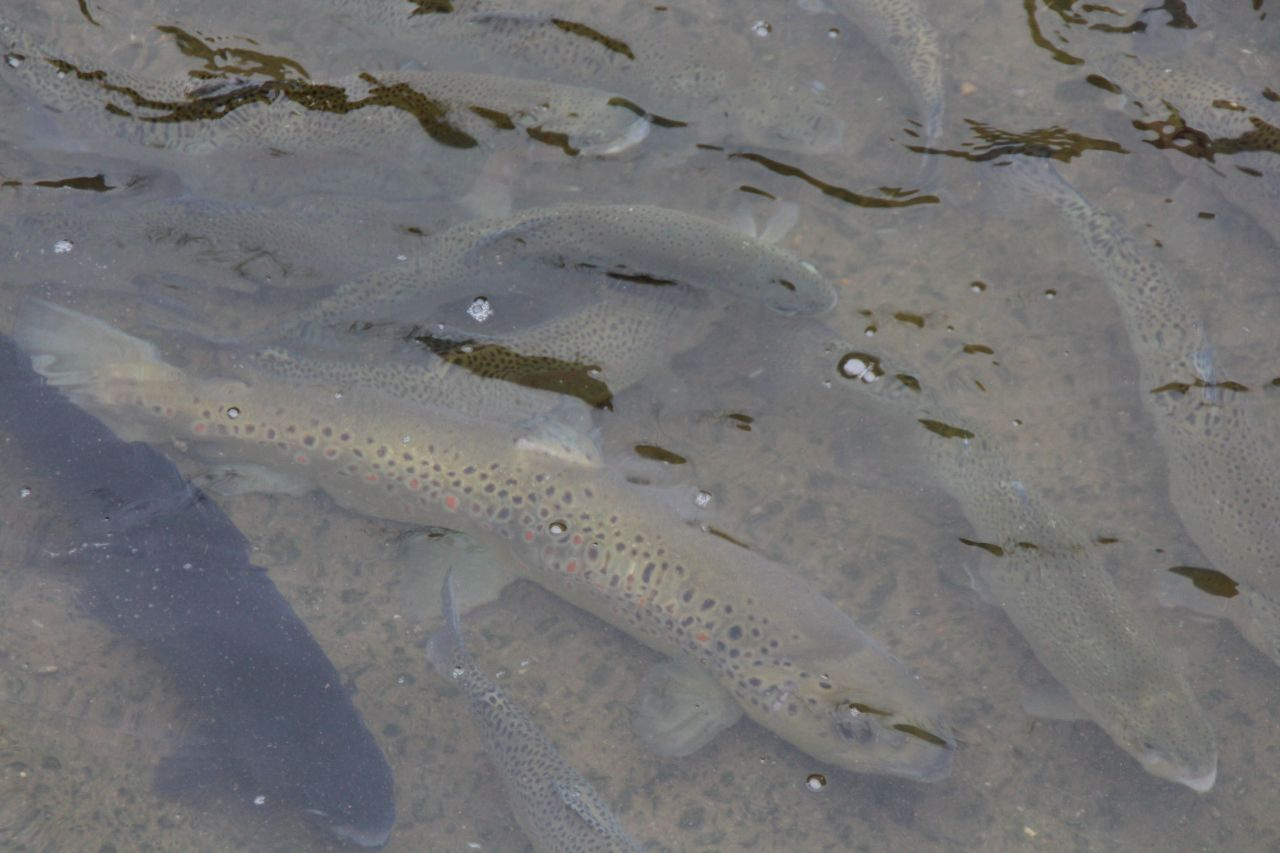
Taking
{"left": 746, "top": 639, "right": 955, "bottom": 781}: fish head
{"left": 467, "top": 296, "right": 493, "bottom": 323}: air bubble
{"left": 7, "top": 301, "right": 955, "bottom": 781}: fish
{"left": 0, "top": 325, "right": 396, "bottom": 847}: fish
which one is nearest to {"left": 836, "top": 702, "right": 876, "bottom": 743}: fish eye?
{"left": 746, "top": 639, "right": 955, "bottom": 781}: fish head

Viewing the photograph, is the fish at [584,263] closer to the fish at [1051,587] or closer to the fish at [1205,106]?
the fish at [1051,587]

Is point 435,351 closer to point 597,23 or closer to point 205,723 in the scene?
point 205,723

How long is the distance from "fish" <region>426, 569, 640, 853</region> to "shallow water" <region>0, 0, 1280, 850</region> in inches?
5.1

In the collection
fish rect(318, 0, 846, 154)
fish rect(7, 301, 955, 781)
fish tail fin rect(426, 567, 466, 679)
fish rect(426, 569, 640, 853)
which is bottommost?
fish rect(426, 569, 640, 853)

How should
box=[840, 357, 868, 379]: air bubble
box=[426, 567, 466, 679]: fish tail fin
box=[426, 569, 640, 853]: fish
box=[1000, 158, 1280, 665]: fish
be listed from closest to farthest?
box=[426, 569, 640, 853]: fish < box=[426, 567, 466, 679]: fish tail fin < box=[1000, 158, 1280, 665]: fish < box=[840, 357, 868, 379]: air bubble

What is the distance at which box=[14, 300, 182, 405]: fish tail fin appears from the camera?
448 cm

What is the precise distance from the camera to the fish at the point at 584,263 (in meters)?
4.77

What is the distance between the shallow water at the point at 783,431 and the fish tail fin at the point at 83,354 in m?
0.23

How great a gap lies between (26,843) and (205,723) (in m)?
0.70

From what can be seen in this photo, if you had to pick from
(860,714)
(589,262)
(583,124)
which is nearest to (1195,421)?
(860,714)

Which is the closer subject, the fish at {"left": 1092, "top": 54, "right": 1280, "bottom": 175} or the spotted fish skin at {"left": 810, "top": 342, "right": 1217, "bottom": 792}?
the spotted fish skin at {"left": 810, "top": 342, "right": 1217, "bottom": 792}

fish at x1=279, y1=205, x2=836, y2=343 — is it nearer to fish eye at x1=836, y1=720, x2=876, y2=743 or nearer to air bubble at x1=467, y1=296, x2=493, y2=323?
air bubble at x1=467, y1=296, x2=493, y2=323

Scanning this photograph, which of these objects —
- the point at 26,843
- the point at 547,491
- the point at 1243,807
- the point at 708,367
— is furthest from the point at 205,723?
the point at 1243,807

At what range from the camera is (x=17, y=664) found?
4.18 meters
